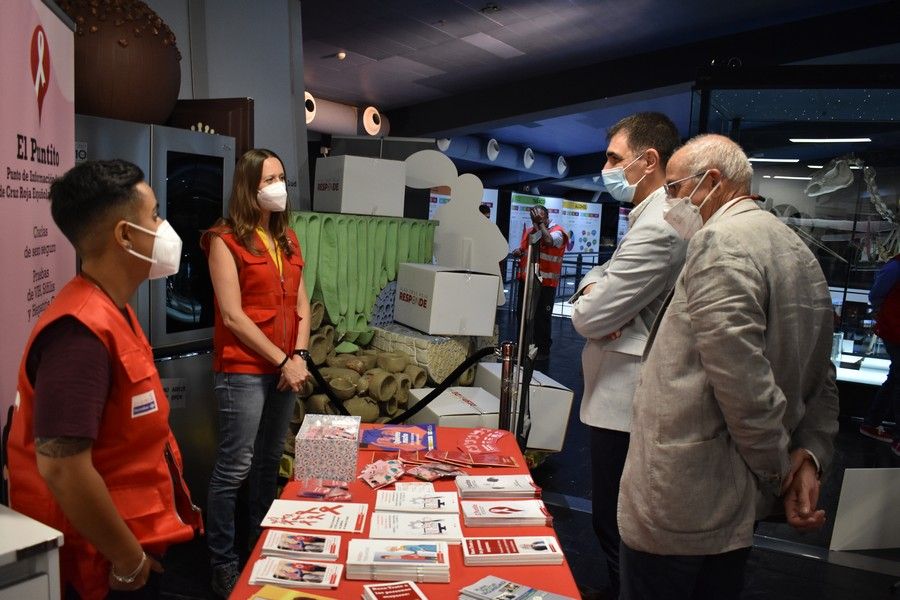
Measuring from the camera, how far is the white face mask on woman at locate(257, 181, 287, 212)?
2.46 metres

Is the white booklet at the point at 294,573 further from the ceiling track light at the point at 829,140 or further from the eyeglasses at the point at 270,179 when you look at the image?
the ceiling track light at the point at 829,140

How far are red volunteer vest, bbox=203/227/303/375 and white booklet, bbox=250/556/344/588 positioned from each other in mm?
1132

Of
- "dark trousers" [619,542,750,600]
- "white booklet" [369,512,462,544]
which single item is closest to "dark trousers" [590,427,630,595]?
"dark trousers" [619,542,750,600]

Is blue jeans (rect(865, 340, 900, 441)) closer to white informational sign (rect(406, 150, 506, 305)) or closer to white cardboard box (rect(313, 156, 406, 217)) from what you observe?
white informational sign (rect(406, 150, 506, 305))

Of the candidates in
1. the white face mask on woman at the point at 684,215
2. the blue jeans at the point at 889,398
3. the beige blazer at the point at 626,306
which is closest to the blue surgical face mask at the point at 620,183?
the beige blazer at the point at 626,306

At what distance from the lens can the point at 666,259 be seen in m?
1.96

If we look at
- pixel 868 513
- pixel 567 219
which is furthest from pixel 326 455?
pixel 567 219

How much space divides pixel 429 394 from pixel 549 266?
454 centimetres

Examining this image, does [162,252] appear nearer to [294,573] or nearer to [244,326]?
[294,573]

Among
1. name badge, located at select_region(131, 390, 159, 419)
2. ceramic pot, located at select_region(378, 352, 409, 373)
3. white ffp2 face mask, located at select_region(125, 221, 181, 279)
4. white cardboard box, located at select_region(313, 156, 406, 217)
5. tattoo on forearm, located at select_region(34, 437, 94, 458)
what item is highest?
white cardboard box, located at select_region(313, 156, 406, 217)

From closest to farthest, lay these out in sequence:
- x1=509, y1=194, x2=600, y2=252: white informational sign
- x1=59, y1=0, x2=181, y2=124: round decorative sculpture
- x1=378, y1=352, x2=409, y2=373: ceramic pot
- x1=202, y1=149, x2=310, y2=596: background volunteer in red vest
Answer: x1=202, y1=149, x2=310, y2=596: background volunteer in red vest
x1=59, y1=0, x2=181, y2=124: round decorative sculpture
x1=378, y1=352, x2=409, y2=373: ceramic pot
x1=509, y1=194, x2=600, y2=252: white informational sign

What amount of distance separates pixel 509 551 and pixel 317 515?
489 mm

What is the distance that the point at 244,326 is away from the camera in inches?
93.5

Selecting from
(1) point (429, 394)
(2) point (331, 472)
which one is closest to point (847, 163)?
(1) point (429, 394)
